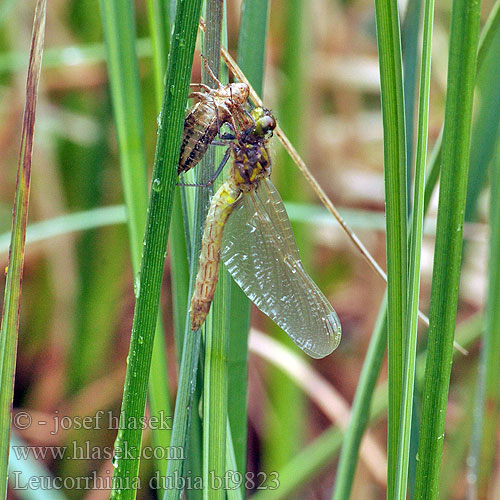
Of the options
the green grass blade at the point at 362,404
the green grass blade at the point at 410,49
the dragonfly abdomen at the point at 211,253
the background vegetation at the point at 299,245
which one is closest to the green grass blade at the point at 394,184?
the background vegetation at the point at 299,245

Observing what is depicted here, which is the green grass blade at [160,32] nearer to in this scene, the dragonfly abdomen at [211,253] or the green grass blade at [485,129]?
the dragonfly abdomen at [211,253]

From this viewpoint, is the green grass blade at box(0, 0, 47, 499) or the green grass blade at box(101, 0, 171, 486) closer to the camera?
the green grass blade at box(0, 0, 47, 499)

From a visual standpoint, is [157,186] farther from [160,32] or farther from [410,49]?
[410,49]

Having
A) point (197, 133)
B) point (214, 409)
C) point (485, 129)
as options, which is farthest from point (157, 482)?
point (485, 129)

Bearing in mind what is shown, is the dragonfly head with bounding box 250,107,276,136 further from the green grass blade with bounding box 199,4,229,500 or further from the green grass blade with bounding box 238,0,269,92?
the green grass blade with bounding box 199,4,229,500

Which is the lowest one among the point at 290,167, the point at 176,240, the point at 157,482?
the point at 157,482

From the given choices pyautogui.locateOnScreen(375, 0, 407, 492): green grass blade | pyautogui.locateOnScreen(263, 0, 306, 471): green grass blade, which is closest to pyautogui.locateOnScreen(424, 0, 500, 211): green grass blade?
pyautogui.locateOnScreen(375, 0, 407, 492): green grass blade
